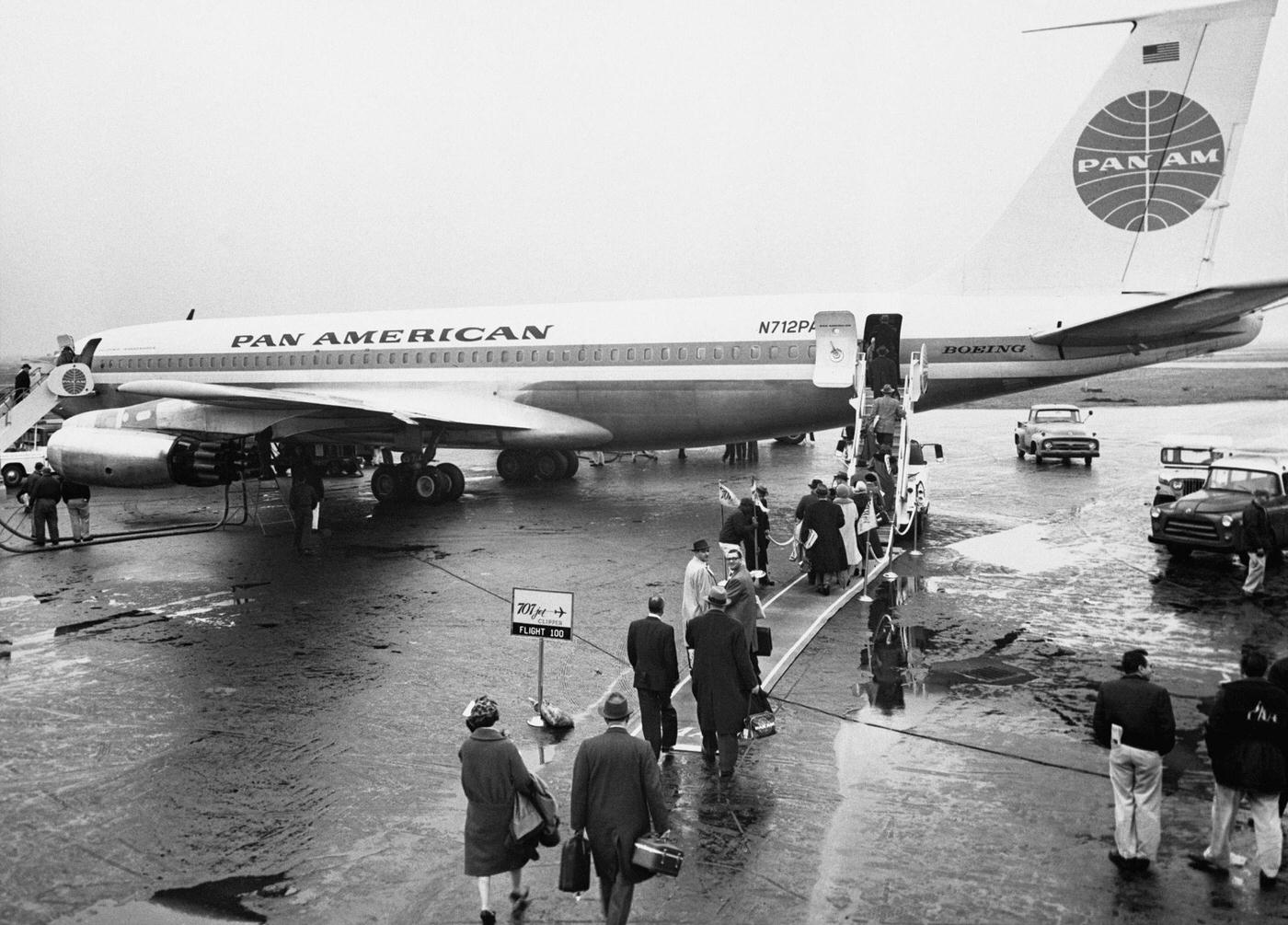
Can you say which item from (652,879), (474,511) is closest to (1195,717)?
(652,879)

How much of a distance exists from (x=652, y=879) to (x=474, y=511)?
1639 cm

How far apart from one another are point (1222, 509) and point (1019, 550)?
119 inches

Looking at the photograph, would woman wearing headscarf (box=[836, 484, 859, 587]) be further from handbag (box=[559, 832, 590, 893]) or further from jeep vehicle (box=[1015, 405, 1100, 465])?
jeep vehicle (box=[1015, 405, 1100, 465])

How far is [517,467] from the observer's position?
93.6 feet

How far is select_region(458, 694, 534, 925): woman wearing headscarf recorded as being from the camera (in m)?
6.20

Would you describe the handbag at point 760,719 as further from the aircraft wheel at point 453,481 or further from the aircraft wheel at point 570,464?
the aircraft wheel at point 570,464

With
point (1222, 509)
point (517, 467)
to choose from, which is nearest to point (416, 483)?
point (517, 467)

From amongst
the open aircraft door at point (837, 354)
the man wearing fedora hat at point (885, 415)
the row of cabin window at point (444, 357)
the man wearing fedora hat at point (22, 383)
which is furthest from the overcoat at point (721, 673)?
the man wearing fedora hat at point (22, 383)

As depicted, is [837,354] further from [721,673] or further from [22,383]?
[22,383]

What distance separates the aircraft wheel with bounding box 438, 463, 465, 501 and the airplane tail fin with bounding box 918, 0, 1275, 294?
38.1 feet

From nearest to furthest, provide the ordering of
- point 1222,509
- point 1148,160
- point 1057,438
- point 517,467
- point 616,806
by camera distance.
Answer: point 616,806 → point 1222,509 → point 1148,160 → point 517,467 → point 1057,438

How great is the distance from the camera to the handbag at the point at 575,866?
19.0 ft

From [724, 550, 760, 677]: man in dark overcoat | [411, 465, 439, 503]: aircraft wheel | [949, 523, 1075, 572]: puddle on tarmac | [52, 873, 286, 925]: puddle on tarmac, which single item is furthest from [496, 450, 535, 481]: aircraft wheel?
[52, 873, 286, 925]: puddle on tarmac

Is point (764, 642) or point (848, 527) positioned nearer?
point (764, 642)
